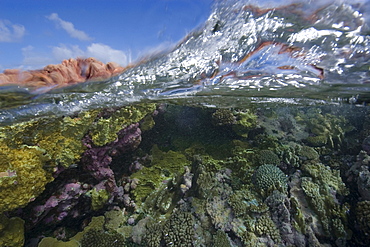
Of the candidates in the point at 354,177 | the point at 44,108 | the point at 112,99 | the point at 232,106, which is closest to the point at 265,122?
the point at 232,106

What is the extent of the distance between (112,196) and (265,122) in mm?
10309

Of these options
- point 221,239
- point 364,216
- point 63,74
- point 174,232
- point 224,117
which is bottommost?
point 221,239

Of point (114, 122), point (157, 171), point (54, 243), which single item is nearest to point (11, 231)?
point (54, 243)

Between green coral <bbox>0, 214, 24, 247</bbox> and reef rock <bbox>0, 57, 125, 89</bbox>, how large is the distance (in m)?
4.81

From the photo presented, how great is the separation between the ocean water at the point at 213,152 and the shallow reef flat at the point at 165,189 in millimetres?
51

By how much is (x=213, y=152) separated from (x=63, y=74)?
8.81m

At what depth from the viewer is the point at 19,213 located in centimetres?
807

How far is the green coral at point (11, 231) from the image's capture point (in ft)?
24.6

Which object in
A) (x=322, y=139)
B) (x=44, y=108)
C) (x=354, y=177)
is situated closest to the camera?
(x=44, y=108)

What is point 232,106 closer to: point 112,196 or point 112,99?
point 112,99

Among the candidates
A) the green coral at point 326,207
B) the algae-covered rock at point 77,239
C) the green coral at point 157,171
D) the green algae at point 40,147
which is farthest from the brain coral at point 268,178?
the algae-covered rock at point 77,239

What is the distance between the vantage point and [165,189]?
10.9m

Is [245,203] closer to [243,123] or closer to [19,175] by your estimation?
[243,123]

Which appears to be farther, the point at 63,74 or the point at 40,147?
the point at 40,147
